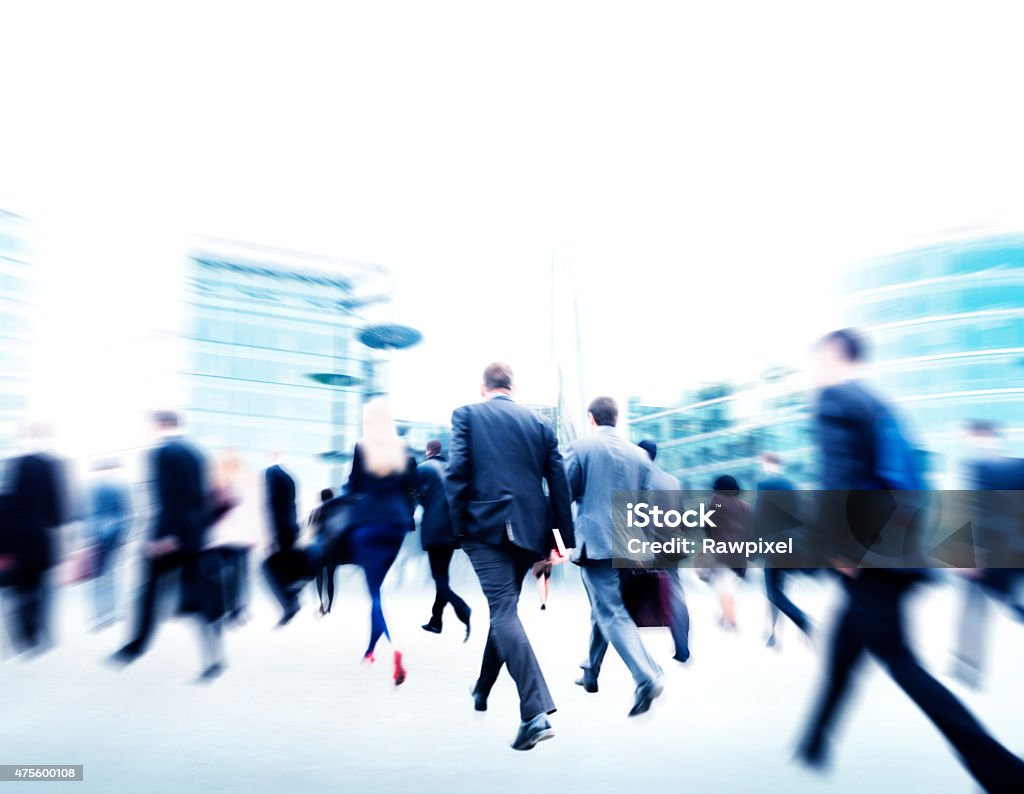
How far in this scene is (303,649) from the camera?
251 inches

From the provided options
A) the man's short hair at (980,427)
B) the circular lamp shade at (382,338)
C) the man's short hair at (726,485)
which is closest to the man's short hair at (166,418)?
the man's short hair at (726,485)

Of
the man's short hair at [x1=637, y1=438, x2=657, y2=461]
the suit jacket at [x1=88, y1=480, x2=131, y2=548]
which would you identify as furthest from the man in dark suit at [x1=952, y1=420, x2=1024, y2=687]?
the suit jacket at [x1=88, y1=480, x2=131, y2=548]

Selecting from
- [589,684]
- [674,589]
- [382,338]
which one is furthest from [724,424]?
[589,684]

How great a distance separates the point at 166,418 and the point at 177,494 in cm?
46

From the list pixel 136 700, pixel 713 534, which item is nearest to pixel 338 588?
pixel 713 534

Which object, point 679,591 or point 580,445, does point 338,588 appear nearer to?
point 679,591

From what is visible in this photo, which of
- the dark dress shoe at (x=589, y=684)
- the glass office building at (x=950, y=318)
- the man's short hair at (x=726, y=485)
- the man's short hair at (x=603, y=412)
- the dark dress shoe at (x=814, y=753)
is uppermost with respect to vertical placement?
the glass office building at (x=950, y=318)

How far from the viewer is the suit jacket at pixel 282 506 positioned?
6.91m

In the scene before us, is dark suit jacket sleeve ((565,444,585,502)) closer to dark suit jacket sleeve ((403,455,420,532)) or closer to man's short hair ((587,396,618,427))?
man's short hair ((587,396,618,427))

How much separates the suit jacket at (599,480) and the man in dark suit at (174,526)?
7.39 feet

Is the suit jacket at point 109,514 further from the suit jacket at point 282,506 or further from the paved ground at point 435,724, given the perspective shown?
the suit jacket at point 282,506

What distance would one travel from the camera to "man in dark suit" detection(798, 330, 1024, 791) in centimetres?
292

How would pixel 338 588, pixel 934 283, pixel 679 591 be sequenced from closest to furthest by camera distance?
pixel 679 591, pixel 338 588, pixel 934 283

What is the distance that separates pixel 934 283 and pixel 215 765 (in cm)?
5419
